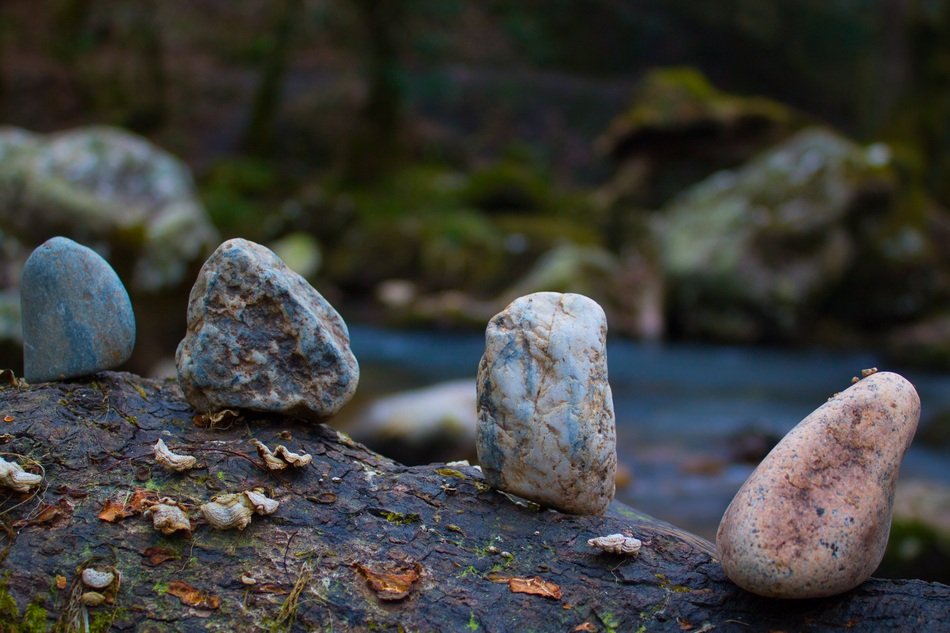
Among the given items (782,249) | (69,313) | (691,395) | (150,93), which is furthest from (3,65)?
(69,313)

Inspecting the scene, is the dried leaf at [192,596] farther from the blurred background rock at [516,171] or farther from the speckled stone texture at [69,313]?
the blurred background rock at [516,171]

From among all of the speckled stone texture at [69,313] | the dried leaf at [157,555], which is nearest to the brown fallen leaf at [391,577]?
the dried leaf at [157,555]

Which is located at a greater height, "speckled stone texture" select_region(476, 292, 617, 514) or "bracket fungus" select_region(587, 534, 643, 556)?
"speckled stone texture" select_region(476, 292, 617, 514)

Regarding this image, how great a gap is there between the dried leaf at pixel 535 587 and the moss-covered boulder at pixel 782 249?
980 centimetres

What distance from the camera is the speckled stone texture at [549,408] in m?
2.41

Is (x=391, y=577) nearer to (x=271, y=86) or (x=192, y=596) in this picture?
(x=192, y=596)

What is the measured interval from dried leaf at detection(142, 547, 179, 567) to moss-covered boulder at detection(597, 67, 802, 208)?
1507 centimetres

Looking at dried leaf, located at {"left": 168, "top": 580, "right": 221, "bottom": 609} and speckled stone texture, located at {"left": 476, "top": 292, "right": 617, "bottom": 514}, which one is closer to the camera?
dried leaf, located at {"left": 168, "top": 580, "right": 221, "bottom": 609}

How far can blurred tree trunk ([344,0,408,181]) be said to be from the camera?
49.8 ft

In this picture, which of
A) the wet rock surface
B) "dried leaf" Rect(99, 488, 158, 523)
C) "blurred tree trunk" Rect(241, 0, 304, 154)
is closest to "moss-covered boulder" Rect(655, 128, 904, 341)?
the wet rock surface

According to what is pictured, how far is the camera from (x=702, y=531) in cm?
503

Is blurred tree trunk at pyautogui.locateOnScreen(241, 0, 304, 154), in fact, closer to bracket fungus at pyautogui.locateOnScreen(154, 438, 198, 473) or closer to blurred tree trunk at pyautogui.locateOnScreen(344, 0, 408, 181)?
blurred tree trunk at pyautogui.locateOnScreen(344, 0, 408, 181)

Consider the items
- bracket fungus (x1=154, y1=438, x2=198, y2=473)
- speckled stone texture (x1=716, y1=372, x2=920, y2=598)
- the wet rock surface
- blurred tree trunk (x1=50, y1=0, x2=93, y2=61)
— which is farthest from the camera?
blurred tree trunk (x1=50, y1=0, x2=93, y2=61)

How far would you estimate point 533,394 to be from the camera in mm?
2432
